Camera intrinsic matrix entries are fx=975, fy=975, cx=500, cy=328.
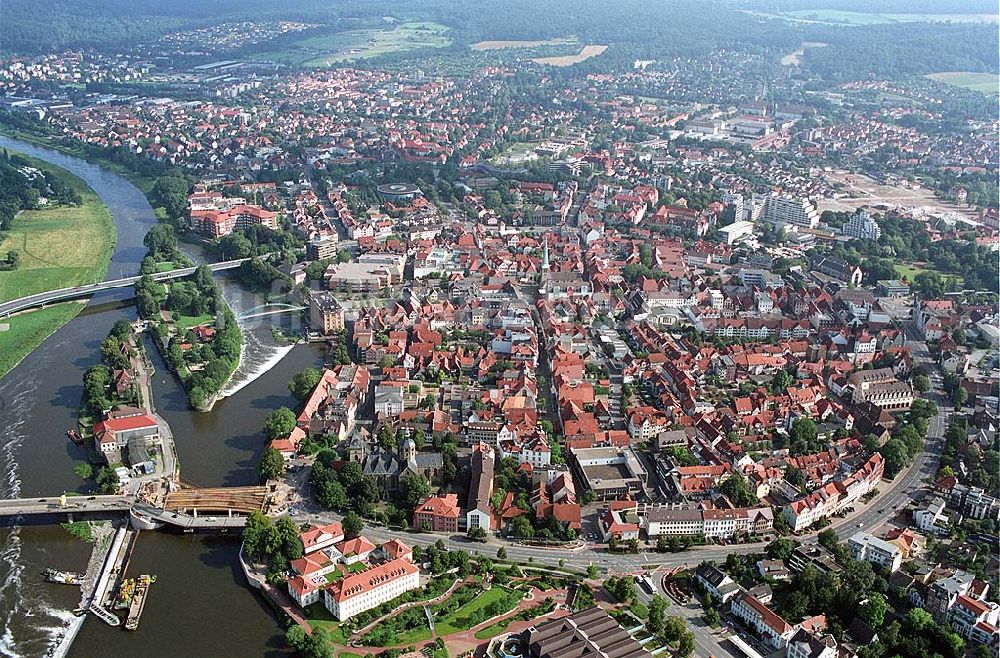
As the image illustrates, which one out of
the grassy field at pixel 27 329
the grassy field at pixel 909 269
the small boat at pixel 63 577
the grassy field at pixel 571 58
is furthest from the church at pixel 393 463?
the grassy field at pixel 571 58

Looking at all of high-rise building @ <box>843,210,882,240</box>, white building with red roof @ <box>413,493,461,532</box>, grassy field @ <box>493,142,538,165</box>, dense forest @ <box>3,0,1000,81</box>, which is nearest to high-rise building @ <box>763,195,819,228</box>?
high-rise building @ <box>843,210,882,240</box>

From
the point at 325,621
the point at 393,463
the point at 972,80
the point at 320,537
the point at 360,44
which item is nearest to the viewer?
the point at 325,621

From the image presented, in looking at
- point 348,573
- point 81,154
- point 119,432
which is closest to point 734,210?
point 119,432

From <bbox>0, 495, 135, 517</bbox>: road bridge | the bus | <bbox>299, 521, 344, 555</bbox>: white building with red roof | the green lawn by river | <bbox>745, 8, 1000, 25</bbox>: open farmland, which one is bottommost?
the bus

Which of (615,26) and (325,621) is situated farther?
(615,26)

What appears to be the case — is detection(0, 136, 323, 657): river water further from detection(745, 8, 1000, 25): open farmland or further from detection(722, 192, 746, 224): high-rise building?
detection(745, 8, 1000, 25): open farmland

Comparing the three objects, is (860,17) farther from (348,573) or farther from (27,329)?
(348,573)

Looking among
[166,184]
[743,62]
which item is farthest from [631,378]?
[743,62]

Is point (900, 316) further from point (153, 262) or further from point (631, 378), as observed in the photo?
point (153, 262)
